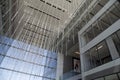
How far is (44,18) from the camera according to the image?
40.4 feet

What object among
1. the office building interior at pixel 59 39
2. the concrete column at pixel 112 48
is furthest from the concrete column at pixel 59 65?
the concrete column at pixel 112 48

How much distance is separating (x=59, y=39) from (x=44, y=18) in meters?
3.73

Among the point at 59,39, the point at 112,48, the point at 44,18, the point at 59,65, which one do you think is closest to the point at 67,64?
the point at 59,65

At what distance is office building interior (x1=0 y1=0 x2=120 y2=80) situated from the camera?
25.3 ft

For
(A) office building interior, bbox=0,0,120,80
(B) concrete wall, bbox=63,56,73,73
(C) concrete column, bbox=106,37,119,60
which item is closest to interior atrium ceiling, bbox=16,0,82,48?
(A) office building interior, bbox=0,0,120,80

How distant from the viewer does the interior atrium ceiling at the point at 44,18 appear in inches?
422

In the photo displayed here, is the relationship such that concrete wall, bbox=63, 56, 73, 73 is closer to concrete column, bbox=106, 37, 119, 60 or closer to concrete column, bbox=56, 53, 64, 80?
concrete column, bbox=56, 53, 64, 80

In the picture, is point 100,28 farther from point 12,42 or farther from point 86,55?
point 12,42

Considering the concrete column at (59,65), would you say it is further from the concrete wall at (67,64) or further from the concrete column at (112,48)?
the concrete column at (112,48)

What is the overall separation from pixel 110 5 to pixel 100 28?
2396 millimetres

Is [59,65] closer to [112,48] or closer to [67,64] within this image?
[67,64]

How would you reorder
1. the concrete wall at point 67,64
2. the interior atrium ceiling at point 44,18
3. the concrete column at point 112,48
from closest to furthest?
1. the concrete column at point 112,48
2. the interior atrium ceiling at point 44,18
3. the concrete wall at point 67,64

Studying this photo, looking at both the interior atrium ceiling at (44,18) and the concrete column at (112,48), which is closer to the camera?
the concrete column at (112,48)

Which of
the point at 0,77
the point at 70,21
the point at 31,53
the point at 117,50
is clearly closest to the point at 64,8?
the point at 70,21
